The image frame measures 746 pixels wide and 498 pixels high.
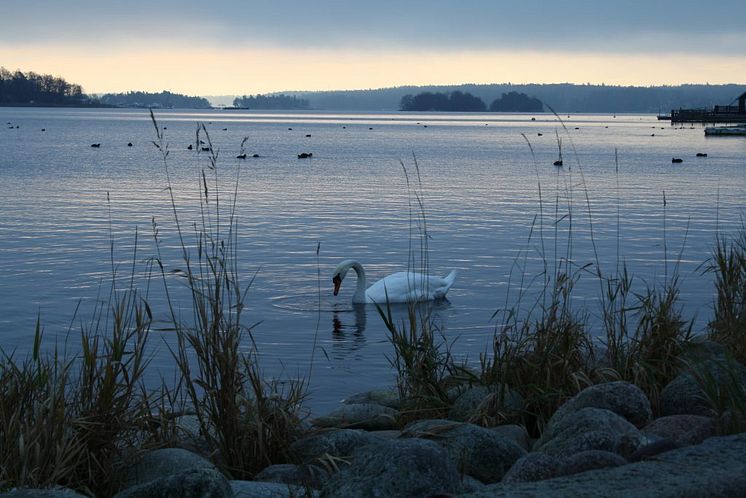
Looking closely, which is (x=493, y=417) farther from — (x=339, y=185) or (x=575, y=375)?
(x=339, y=185)

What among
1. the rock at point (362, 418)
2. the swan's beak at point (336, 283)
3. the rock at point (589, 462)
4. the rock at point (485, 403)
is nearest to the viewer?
the rock at point (589, 462)

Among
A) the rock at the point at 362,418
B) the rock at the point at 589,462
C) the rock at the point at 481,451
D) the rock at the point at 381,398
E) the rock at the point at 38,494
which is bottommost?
the rock at the point at 381,398

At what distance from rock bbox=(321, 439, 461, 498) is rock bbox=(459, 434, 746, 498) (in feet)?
1.19

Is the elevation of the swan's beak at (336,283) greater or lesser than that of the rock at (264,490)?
lesser

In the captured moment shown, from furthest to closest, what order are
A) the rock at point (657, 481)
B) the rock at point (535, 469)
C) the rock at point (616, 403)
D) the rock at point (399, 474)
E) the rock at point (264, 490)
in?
the rock at point (616, 403)
the rock at point (264, 490)
the rock at point (535, 469)
the rock at point (399, 474)
the rock at point (657, 481)

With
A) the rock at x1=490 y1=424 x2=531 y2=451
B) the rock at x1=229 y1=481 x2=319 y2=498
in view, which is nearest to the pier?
the rock at x1=490 y1=424 x2=531 y2=451

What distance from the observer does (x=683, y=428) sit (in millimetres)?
6078

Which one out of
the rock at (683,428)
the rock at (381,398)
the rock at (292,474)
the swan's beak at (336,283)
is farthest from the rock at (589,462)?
the swan's beak at (336,283)

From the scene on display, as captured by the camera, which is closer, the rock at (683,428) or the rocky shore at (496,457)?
the rocky shore at (496,457)

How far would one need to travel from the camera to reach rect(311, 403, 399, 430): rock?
24.5 ft

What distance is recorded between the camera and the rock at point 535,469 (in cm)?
486

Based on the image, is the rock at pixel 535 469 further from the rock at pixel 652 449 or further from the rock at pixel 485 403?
the rock at pixel 485 403

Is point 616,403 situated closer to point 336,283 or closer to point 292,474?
point 292,474

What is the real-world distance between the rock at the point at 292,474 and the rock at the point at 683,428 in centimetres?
193
